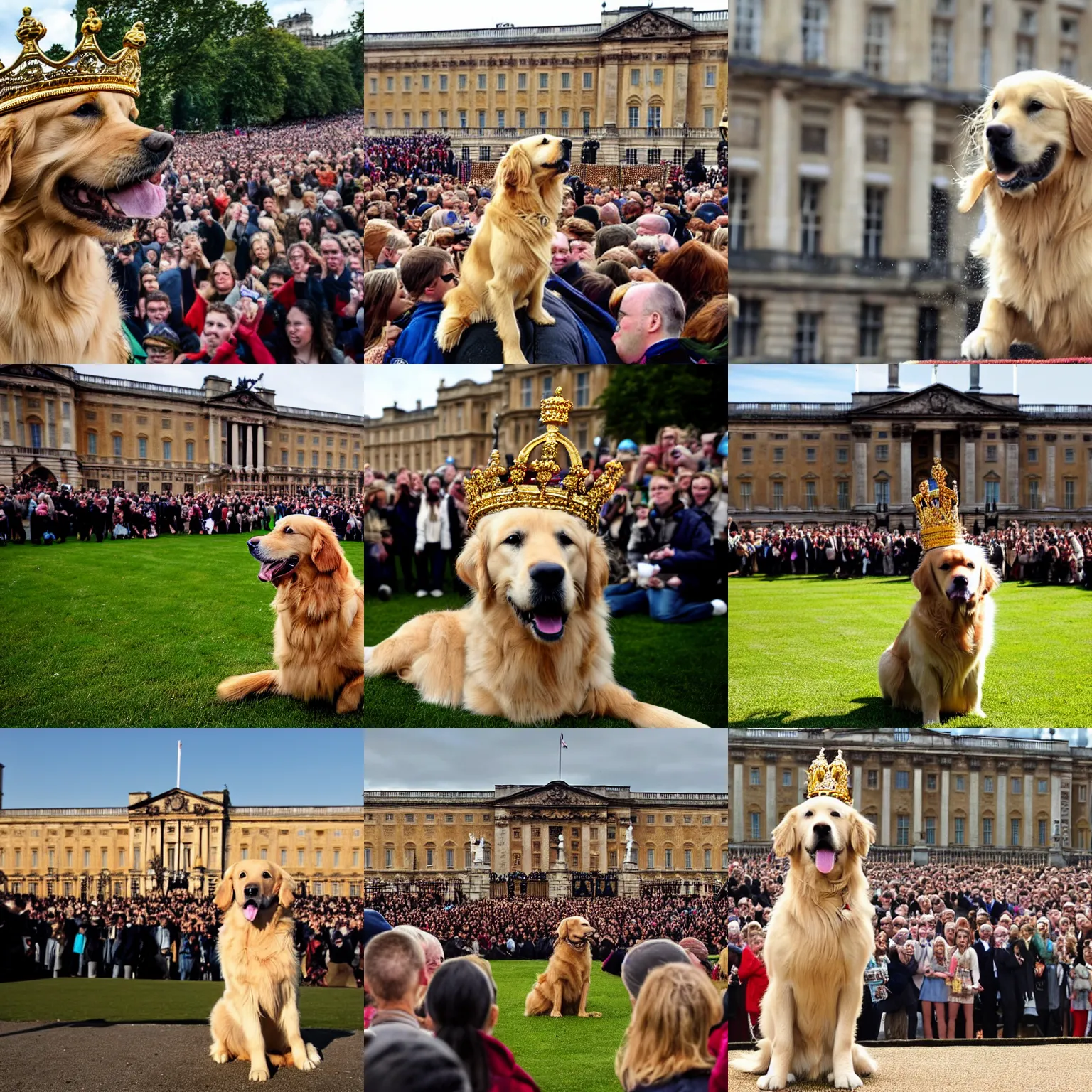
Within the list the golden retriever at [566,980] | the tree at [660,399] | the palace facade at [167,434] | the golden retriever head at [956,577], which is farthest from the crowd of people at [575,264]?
the golden retriever at [566,980]

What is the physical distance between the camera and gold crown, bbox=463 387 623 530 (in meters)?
9.33

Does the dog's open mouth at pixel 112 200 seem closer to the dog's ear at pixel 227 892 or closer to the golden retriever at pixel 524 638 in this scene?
the golden retriever at pixel 524 638

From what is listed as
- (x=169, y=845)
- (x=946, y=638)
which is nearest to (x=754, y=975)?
(x=946, y=638)

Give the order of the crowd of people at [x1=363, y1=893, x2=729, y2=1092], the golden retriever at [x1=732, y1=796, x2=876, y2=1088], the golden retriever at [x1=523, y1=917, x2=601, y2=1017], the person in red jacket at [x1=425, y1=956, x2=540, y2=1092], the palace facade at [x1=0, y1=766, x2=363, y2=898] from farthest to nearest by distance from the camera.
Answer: the palace facade at [x1=0, y1=766, x2=363, y2=898]
the golden retriever at [x1=523, y1=917, x2=601, y2=1017]
the golden retriever at [x1=732, y1=796, x2=876, y2=1088]
the person in red jacket at [x1=425, y1=956, x2=540, y2=1092]
the crowd of people at [x1=363, y1=893, x2=729, y2=1092]

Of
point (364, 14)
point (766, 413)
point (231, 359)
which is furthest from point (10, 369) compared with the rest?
point (766, 413)

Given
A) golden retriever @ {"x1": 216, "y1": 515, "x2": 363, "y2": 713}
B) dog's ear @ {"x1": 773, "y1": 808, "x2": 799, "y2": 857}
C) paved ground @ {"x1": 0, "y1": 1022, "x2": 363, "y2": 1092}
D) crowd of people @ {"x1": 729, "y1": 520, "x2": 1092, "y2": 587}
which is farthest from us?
crowd of people @ {"x1": 729, "y1": 520, "x2": 1092, "y2": 587}

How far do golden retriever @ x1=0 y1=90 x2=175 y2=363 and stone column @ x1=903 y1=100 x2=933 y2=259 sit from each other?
5.08m

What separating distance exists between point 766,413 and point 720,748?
232 cm

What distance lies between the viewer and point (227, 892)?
31.8ft

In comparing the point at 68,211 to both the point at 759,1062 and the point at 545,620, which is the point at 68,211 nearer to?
the point at 545,620

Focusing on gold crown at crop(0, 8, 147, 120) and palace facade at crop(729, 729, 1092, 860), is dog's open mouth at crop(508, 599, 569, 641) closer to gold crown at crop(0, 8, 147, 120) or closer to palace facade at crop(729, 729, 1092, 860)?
palace facade at crop(729, 729, 1092, 860)

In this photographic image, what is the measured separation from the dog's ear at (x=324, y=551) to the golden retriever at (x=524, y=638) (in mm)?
629

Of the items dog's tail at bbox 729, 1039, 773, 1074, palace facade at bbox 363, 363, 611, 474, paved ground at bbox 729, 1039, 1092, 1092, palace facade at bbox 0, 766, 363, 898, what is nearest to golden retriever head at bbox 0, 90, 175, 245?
palace facade at bbox 363, 363, 611, 474

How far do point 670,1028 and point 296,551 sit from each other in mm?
3881
